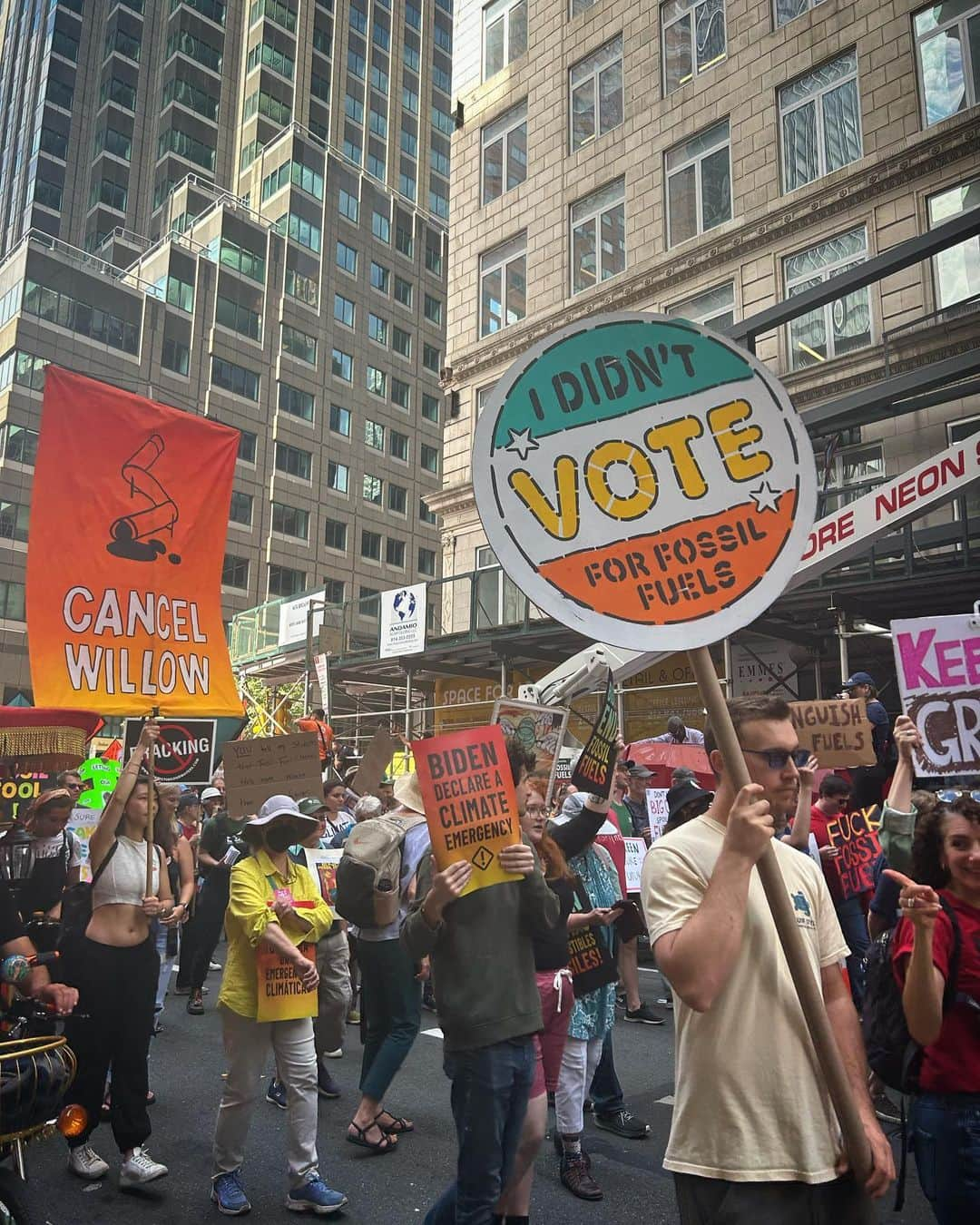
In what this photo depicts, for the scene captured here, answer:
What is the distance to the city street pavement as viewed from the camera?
4461 mm

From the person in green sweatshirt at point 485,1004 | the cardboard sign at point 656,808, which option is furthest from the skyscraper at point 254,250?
the person in green sweatshirt at point 485,1004

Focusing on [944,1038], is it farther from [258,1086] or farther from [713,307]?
[713,307]

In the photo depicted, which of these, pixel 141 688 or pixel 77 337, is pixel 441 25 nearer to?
pixel 77 337

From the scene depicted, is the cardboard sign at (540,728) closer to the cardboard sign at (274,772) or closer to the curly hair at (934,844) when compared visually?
the cardboard sign at (274,772)

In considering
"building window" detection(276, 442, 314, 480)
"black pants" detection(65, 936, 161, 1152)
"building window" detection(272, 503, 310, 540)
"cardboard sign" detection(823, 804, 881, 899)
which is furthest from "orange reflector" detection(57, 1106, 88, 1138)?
"building window" detection(276, 442, 314, 480)

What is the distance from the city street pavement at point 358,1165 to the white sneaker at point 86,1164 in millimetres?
50

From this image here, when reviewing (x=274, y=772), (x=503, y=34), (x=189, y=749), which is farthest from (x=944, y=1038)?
(x=503, y=34)

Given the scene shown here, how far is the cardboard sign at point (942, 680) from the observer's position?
567cm

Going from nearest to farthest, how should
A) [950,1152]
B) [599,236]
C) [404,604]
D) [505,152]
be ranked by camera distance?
[950,1152]
[404,604]
[599,236]
[505,152]

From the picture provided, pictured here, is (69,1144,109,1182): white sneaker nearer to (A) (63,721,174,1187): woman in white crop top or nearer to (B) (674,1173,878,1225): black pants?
(A) (63,721,174,1187): woman in white crop top

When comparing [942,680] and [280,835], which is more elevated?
[942,680]

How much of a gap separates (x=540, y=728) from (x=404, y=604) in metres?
15.2

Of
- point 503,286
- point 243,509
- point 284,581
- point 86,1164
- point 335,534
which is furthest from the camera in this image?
point 335,534

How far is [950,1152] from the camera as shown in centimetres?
272
